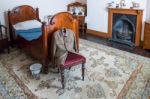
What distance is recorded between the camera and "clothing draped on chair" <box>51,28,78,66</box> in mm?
2777

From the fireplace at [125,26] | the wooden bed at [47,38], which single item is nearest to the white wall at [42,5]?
the wooden bed at [47,38]

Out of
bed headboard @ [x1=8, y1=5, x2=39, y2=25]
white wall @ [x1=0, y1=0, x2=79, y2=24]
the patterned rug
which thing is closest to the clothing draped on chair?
the patterned rug

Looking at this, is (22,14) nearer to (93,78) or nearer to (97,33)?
(97,33)

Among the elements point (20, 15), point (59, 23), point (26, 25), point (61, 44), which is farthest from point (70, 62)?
point (20, 15)

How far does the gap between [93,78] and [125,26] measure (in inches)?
93.4

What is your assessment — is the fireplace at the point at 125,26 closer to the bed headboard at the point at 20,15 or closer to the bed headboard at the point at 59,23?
the bed headboard at the point at 59,23

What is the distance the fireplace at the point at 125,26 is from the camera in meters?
4.44

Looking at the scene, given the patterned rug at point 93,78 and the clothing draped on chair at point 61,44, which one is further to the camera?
the clothing draped on chair at point 61,44

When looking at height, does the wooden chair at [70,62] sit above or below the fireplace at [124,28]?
below

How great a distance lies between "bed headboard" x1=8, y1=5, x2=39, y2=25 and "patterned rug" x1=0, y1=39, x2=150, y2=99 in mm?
966

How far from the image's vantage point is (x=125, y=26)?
190 inches

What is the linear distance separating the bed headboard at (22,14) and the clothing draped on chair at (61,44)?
2.06m

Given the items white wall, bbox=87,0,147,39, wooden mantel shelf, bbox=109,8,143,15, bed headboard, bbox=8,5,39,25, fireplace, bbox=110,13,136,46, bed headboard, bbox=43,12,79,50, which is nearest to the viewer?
bed headboard, bbox=43,12,79,50

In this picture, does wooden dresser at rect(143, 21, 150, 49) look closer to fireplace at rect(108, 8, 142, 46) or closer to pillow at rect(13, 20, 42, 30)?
fireplace at rect(108, 8, 142, 46)
